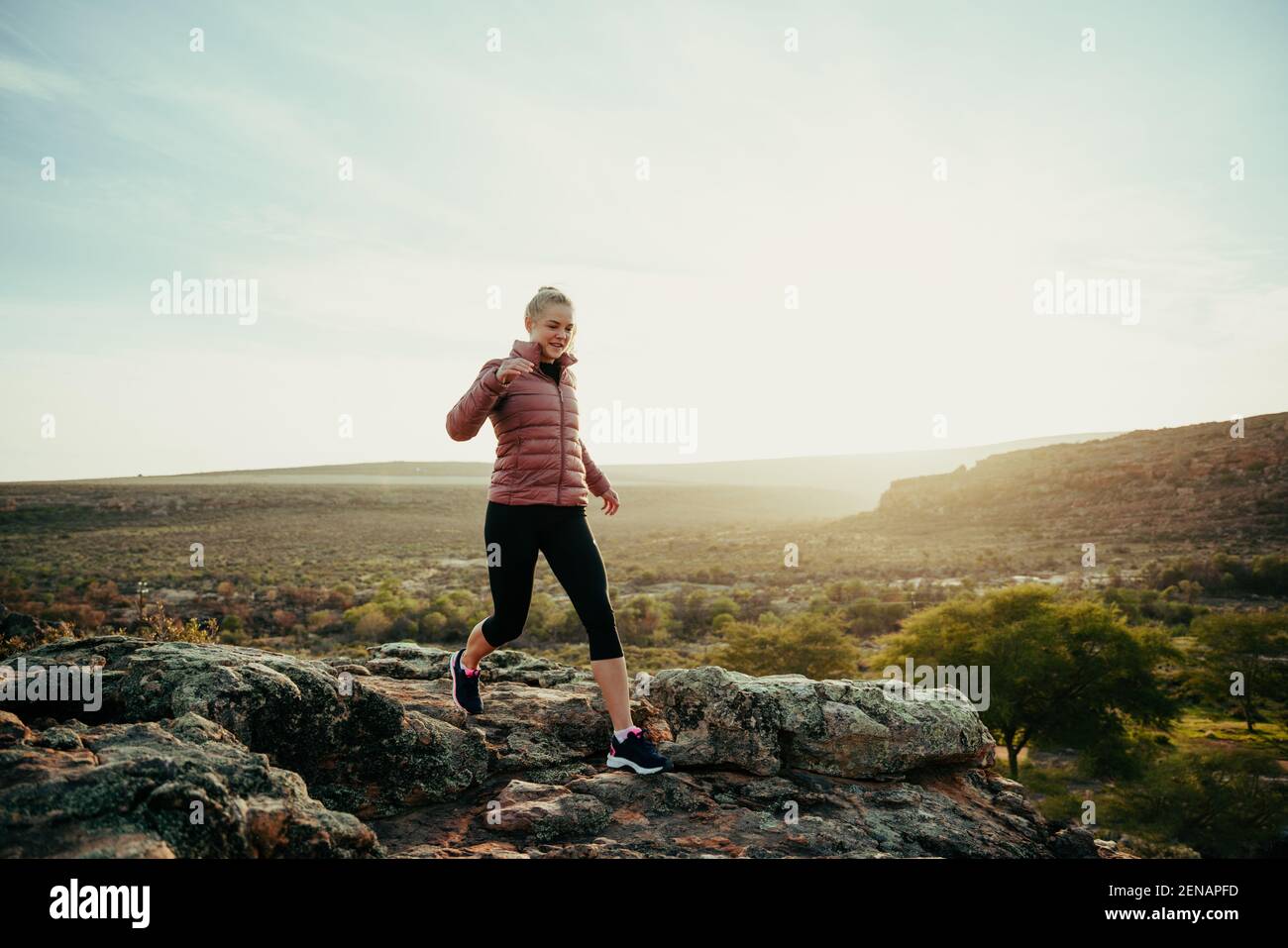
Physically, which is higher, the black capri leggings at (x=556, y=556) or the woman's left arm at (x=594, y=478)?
the woman's left arm at (x=594, y=478)

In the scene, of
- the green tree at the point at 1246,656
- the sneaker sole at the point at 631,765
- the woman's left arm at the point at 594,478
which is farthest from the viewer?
the green tree at the point at 1246,656

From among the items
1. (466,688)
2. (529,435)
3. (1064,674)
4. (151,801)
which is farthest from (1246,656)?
(151,801)

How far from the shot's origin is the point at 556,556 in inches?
161

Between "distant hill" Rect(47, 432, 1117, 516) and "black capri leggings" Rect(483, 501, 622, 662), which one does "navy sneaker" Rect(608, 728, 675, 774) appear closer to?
"black capri leggings" Rect(483, 501, 622, 662)

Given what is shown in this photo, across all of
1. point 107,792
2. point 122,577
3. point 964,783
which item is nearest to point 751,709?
point 964,783

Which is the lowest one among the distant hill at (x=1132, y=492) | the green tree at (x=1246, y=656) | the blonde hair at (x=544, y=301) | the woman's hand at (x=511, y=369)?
the green tree at (x=1246, y=656)

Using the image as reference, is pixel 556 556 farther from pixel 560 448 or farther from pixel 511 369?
pixel 511 369

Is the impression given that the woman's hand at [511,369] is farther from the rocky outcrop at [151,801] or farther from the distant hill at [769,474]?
the distant hill at [769,474]

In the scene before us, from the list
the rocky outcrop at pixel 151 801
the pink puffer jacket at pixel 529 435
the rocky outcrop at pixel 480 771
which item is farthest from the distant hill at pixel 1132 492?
the rocky outcrop at pixel 151 801

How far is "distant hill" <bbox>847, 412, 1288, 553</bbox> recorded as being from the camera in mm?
57219

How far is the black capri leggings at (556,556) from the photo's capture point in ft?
13.1
